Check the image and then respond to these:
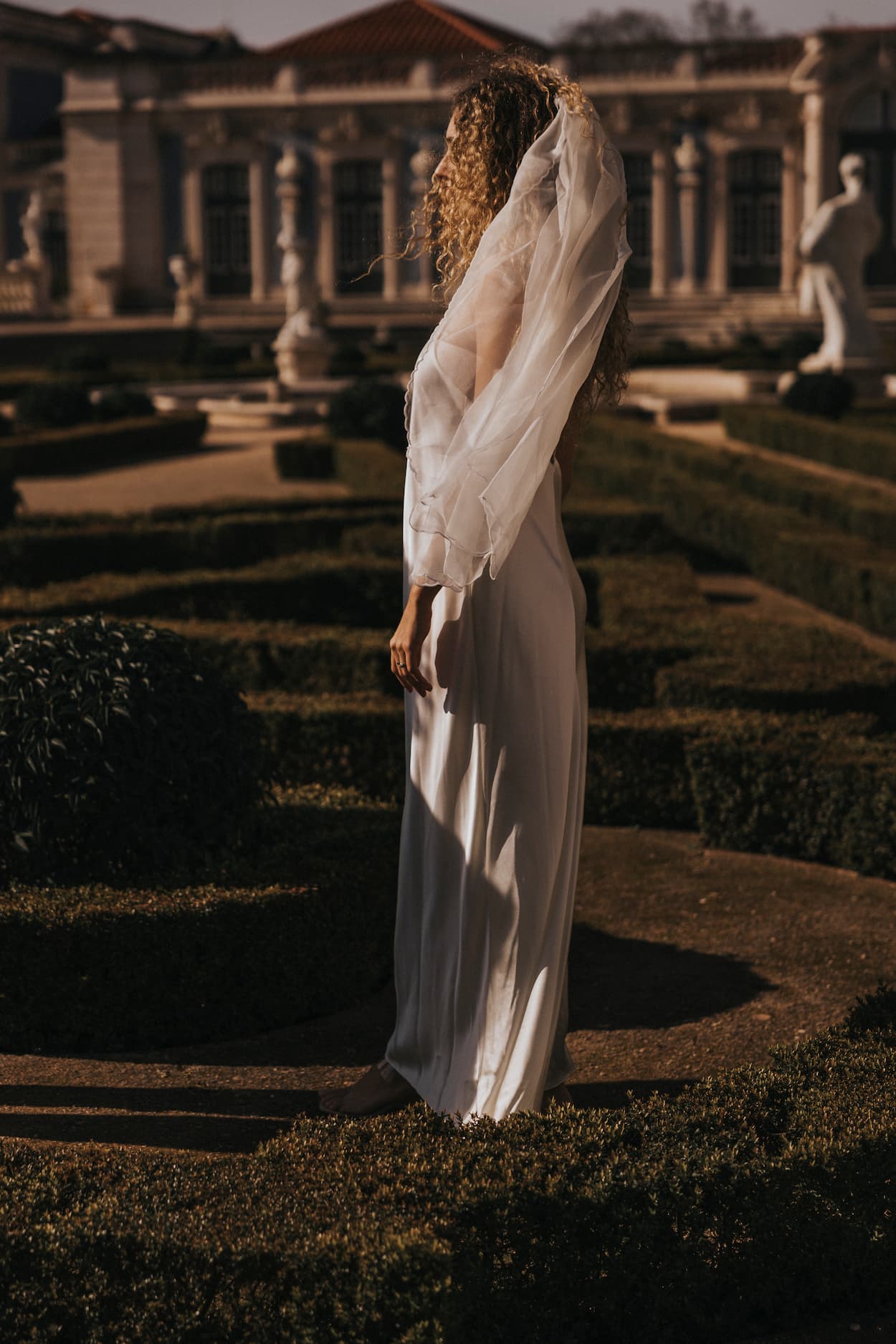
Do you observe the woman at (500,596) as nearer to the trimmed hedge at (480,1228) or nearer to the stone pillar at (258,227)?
the trimmed hedge at (480,1228)

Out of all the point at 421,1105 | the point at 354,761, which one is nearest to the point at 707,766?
the point at 354,761

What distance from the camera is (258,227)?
129ft

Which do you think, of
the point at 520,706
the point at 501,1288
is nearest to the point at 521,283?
the point at 520,706

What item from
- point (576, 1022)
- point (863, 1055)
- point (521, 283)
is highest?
Result: point (521, 283)

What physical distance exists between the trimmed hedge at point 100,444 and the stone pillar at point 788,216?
23828mm

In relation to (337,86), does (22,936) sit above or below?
below

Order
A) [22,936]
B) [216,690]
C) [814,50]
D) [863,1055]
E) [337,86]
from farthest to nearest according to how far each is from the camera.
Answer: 1. [337,86]
2. [814,50]
3. [216,690]
4. [22,936]
5. [863,1055]

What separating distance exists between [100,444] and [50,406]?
1.75 meters

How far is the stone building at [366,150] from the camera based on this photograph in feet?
122

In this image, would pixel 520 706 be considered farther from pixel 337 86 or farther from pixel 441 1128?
pixel 337 86

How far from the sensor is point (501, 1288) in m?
2.13

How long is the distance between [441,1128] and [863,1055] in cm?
72

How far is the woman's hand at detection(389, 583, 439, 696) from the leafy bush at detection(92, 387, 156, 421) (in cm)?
1523

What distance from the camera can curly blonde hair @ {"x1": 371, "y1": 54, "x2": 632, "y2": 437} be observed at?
2.61m
